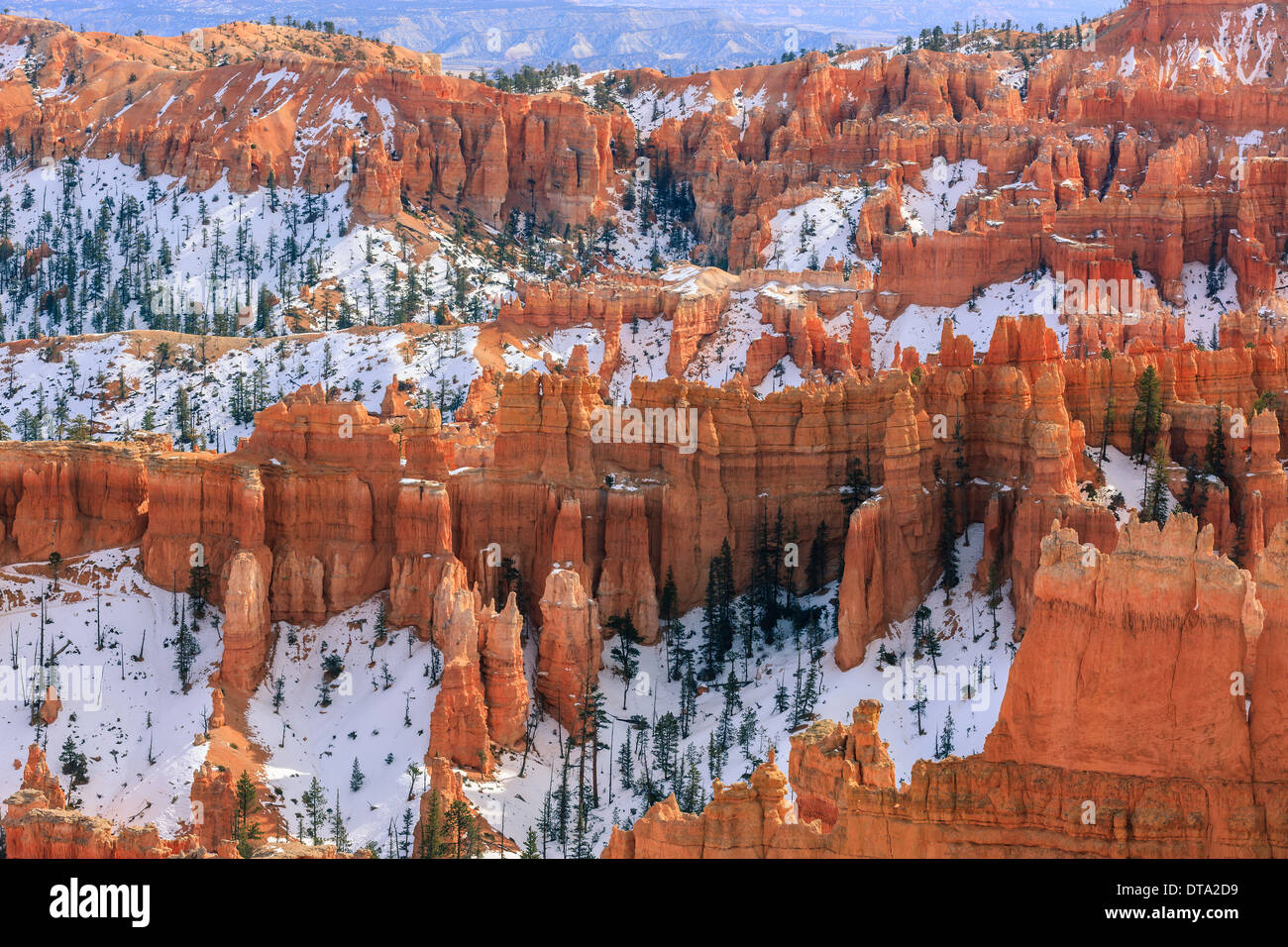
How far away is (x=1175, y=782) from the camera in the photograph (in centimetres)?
4147

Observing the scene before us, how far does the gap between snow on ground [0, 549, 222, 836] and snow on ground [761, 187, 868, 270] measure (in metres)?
83.2

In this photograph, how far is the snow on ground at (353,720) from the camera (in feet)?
259

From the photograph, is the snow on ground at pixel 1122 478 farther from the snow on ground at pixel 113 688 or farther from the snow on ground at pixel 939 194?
the snow on ground at pixel 939 194

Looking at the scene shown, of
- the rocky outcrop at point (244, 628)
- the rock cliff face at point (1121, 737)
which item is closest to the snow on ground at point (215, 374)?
the rocky outcrop at point (244, 628)

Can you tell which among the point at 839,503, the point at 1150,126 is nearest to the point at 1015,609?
the point at 839,503

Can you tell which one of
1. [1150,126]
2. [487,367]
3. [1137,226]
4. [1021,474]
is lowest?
[1021,474]

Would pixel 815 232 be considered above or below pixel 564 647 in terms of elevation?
above

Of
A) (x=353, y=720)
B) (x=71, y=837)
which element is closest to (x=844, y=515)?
(x=353, y=720)

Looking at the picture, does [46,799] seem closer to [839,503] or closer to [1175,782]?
[839,503]

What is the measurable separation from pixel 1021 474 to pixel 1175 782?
46703mm

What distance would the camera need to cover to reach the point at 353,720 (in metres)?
85.8

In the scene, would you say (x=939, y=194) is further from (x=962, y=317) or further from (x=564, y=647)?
(x=564, y=647)

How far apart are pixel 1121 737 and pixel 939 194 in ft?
470
